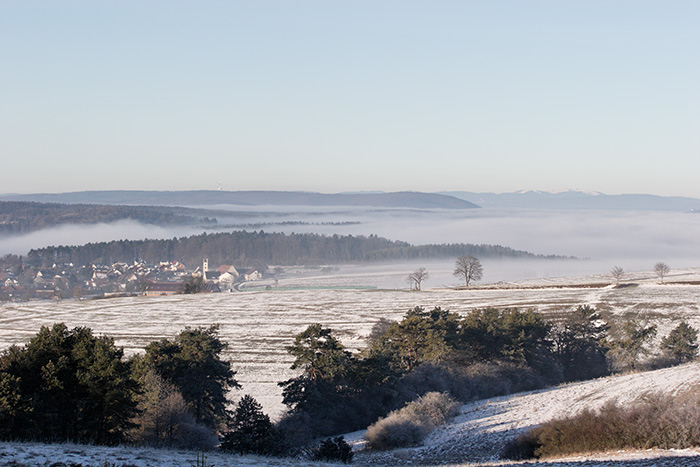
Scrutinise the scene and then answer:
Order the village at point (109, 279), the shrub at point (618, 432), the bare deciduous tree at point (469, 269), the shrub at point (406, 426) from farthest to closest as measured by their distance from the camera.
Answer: the village at point (109, 279) < the bare deciduous tree at point (469, 269) < the shrub at point (406, 426) < the shrub at point (618, 432)

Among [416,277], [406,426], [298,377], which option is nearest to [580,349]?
[298,377]

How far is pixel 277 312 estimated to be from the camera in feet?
265

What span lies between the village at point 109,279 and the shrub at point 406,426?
97372 mm

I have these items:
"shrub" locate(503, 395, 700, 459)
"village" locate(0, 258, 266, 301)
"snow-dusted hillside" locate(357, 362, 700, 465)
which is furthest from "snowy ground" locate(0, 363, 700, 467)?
"village" locate(0, 258, 266, 301)

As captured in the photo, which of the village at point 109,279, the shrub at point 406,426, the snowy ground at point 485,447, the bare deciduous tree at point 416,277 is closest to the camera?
→ the snowy ground at point 485,447

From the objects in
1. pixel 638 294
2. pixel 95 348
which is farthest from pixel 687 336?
pixel 95 348

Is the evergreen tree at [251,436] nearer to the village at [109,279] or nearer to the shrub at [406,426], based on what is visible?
the shrub at [406,426]

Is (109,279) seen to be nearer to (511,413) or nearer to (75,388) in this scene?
(75,388)

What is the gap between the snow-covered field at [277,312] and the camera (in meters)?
56.1

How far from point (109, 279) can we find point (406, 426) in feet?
507

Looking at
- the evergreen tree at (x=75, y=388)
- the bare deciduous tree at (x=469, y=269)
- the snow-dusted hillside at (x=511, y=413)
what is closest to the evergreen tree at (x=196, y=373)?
the evergreen tree at (x=75, y=388)

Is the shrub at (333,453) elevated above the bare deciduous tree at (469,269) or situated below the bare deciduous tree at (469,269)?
above

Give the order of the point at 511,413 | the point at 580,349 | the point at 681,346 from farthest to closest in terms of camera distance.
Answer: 1. the point at 580,349
2. the point at 681,346
3. the point at 511,413

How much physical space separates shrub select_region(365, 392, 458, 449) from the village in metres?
97.4
